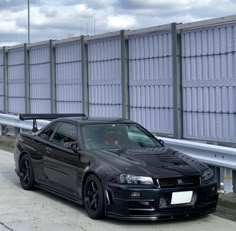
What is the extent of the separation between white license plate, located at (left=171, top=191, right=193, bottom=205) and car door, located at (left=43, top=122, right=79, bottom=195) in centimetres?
162

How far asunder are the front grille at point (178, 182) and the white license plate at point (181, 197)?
103 mm

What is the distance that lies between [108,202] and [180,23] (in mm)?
4658

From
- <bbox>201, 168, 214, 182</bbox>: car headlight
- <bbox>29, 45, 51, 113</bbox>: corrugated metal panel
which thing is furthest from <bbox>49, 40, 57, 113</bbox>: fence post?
<bbox>201, 168, 214, 182</bbox>: car headlight

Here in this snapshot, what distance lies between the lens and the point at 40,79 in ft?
52.6

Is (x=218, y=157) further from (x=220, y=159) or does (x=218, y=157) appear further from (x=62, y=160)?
(x=62, y=160)

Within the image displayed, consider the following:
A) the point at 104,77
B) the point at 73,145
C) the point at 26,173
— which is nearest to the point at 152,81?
the point at 104,77

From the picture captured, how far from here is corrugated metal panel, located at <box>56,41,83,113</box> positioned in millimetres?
14141

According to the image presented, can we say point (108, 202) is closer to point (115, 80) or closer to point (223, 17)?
point (223, 17)

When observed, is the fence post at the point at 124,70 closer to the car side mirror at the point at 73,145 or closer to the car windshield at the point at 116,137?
→ the car windshield at the point at 116,137

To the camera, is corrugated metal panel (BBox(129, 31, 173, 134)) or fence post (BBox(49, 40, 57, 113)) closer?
corrugated metal panel (BBox(129, 31, 173, 134))

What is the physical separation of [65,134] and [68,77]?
613 cm

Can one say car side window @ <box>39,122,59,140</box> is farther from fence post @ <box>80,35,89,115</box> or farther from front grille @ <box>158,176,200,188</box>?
fence post @ <box>80,35,89,115</box>

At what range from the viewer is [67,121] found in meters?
8.81

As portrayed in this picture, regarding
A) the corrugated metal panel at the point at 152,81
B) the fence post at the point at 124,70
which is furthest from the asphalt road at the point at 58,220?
the fence post at the point at 124,70
